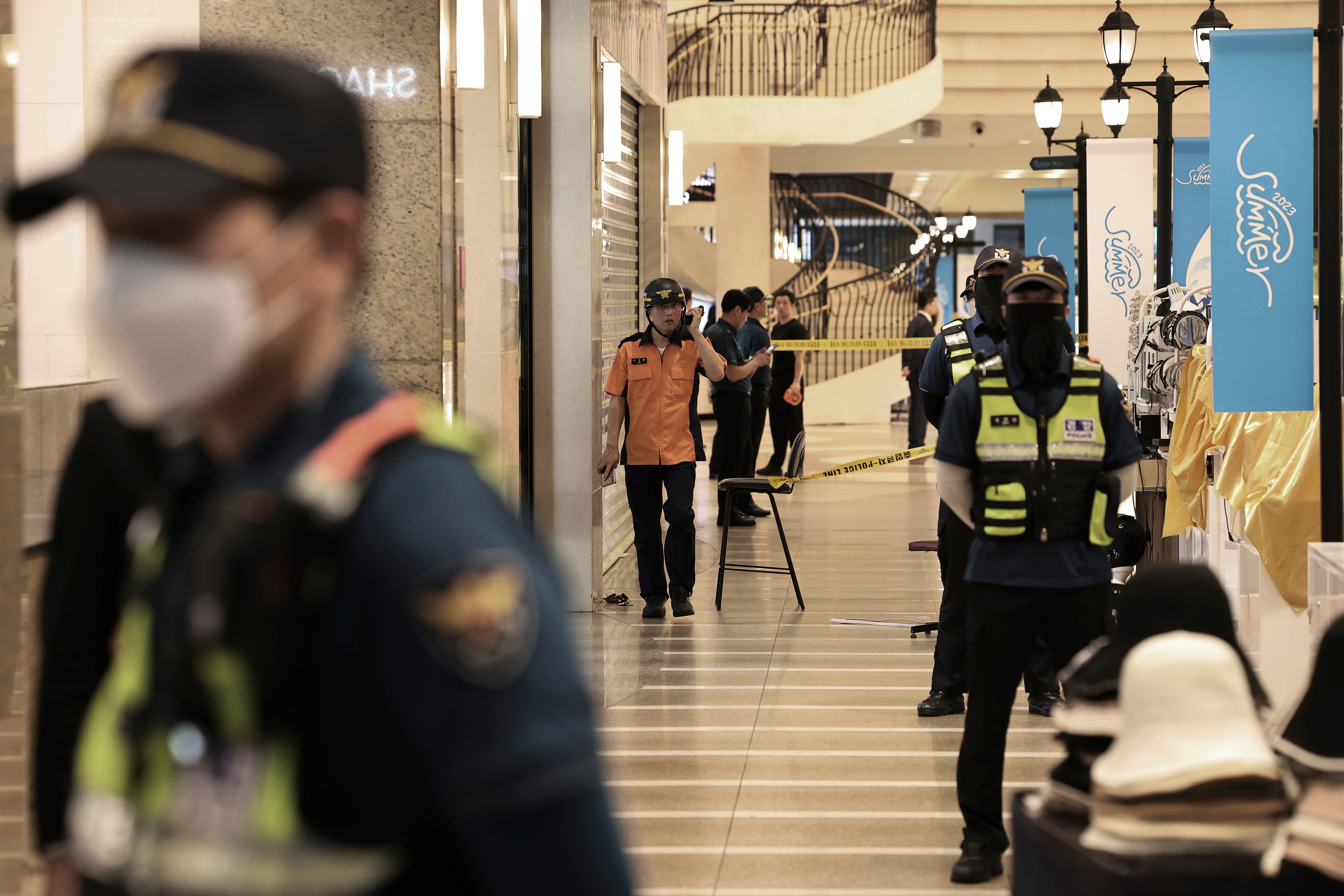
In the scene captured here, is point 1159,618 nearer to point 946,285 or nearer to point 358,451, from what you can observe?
point 358,451

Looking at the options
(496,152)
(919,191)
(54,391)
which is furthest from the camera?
(919,191)

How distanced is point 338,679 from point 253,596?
3.2 inches

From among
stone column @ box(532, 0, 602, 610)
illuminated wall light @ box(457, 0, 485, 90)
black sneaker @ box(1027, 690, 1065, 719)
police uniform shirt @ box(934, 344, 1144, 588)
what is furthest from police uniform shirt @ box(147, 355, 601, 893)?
stone column @ box(532, 0, 602, 610)

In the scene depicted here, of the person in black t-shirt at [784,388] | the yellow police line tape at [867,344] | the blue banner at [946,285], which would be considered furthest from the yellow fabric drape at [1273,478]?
the blue banner at [946,285]

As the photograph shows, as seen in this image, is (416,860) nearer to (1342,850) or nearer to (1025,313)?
(1342,850)

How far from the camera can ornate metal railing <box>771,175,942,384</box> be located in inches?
967

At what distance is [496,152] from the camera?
6418 mm

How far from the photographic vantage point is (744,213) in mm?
21281

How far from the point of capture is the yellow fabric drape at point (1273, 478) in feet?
17.9

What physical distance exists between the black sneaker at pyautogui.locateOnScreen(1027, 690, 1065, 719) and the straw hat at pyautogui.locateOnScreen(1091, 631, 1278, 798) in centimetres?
343

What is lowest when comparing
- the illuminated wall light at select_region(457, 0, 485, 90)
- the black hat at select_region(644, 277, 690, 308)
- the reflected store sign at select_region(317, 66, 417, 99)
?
the black hat at select_region(644, 277, 690, 308)

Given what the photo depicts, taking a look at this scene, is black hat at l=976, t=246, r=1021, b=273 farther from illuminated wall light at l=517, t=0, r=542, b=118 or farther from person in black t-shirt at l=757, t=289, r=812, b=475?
person in black t-shirt at l=757, t=289, r=812, b=475

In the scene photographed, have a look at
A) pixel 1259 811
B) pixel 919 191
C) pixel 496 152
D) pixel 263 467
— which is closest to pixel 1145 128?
pixel 919 191

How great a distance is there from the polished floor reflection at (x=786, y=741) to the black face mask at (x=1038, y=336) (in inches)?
57.0
